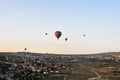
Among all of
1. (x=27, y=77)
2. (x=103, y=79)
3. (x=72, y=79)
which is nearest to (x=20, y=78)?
(x=27, y=77)

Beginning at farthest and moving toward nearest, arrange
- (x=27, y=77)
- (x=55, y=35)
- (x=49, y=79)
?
(x=49, y=79) → (x=27, y=77) → (x=55, y=35)

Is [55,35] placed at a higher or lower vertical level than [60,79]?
higher

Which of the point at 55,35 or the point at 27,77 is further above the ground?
the point at 55,35

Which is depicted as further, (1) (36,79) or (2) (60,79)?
(2) (60,79)

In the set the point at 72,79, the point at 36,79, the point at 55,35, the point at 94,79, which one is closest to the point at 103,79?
the point at 94,79

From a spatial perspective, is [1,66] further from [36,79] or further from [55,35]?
[55,35]

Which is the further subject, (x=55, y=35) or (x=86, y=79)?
(x=86, y=79)

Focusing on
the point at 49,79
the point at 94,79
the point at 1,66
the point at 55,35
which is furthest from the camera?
the point at 1,66

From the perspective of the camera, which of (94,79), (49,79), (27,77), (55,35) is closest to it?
(55,35)

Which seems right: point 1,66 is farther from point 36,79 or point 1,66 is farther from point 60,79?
point 36,79
